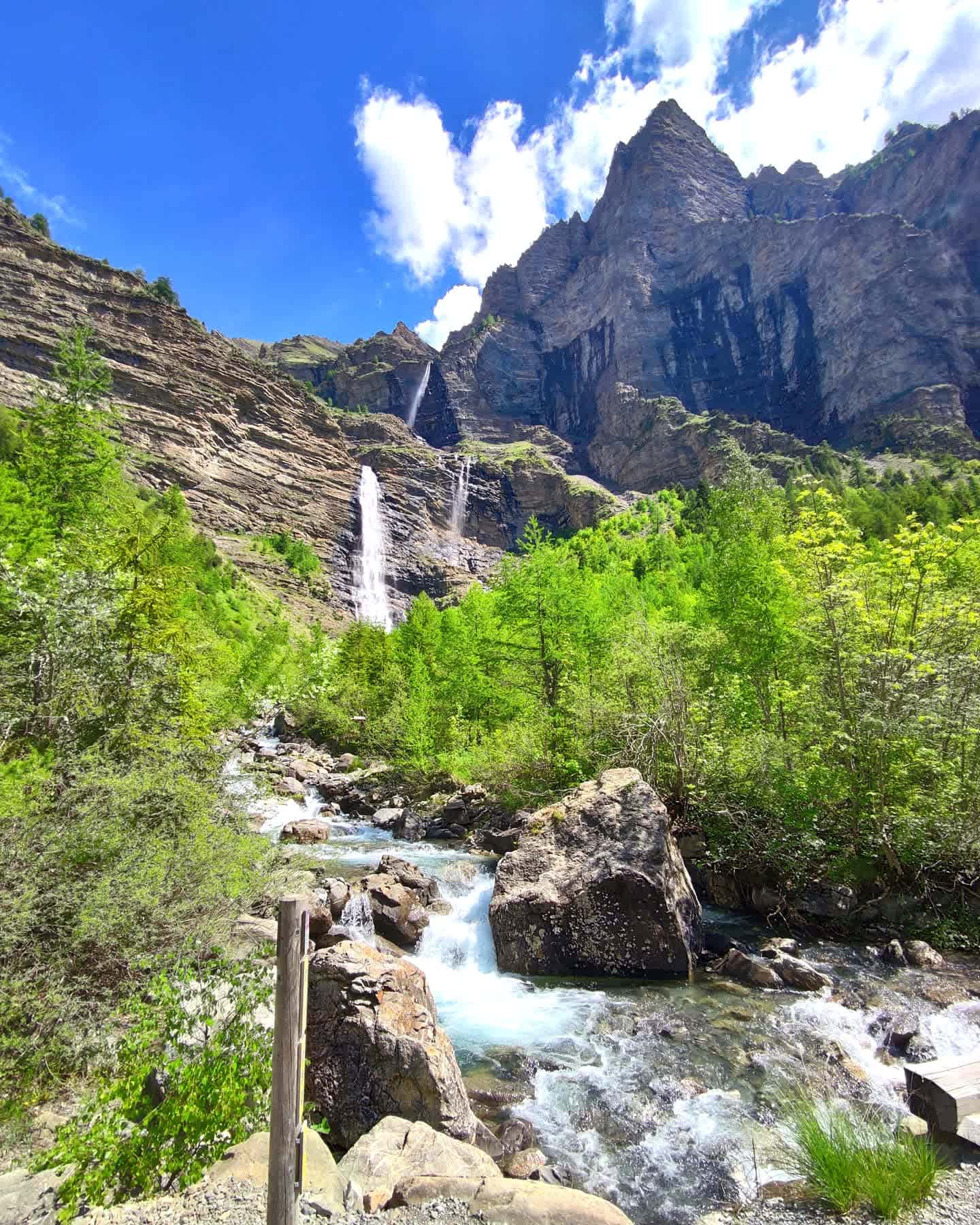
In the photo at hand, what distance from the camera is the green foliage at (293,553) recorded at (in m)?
85.7

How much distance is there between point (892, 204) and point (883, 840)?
17978 cm

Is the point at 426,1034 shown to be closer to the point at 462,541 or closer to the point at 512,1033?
the point at 512,1033

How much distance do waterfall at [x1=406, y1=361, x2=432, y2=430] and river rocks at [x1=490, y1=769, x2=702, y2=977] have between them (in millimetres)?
157544

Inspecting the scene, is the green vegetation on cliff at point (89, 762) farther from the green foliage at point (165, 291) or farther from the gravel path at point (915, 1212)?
the green foliage at point (165, 291)

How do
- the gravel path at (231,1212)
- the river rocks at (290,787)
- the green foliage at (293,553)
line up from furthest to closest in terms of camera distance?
the green foliage at (293,553), the river rocks at (290,787), the gravel path at (231,1212)

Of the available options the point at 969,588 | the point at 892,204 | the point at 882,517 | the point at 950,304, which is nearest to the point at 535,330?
the point at 892,204

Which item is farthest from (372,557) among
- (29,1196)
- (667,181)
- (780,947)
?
(667,181)

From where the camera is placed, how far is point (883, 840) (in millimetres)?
11102

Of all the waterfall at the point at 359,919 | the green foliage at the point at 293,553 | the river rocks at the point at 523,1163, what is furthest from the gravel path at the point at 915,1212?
the green foliage at the point at 293,553

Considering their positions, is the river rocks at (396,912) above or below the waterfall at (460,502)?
below

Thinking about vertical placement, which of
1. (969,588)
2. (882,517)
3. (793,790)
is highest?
(882,517)

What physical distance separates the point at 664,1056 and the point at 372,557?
97882mm

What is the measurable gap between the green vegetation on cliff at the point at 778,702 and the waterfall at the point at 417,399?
477ft

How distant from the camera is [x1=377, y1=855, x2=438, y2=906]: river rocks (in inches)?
526
